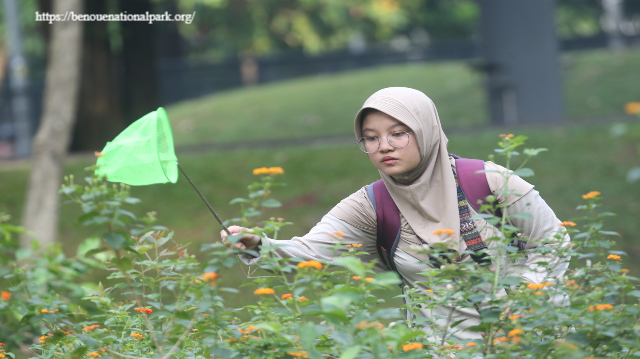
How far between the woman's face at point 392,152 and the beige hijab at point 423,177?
35 mm

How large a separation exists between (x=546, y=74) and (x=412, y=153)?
27.1 ft

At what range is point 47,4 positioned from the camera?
9258mm

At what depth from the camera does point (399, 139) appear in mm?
2684

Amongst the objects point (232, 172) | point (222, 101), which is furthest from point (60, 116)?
point (222, 101)

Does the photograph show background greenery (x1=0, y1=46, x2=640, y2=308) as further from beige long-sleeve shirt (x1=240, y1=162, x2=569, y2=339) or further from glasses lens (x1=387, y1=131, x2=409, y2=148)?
glasses lens (x1=387, y1=131, x2=409, y2=148)

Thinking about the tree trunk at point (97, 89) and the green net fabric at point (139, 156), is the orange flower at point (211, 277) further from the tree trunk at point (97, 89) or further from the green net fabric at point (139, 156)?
the tree trunk at point (97, 89)

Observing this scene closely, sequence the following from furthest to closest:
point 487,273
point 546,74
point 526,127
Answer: point 546,74 → point 526,127 → point 487,273

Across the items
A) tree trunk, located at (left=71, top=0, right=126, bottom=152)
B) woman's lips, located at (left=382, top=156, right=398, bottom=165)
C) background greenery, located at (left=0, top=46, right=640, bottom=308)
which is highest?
tree trunk, located at (left=71, top=0, right=126, bottom=152)

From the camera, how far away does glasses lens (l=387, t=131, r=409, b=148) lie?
2.67 metres

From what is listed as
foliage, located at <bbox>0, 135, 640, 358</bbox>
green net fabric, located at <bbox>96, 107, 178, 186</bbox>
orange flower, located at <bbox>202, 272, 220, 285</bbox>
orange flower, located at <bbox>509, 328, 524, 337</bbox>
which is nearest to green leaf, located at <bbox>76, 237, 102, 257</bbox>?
foliage, located at <bbox>0, 135, 640, 358</bbox>

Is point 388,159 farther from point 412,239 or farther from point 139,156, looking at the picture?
point 139,156

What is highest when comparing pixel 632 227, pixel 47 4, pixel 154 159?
pixel 47 4

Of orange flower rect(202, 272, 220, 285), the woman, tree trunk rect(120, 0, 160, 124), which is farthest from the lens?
tree trunk rect(120, 0, 160, 124)

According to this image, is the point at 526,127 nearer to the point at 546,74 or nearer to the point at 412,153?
the point at 546,74
